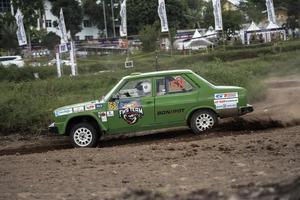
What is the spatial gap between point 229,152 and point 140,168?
1.65m

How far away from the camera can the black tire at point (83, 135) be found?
492 inches

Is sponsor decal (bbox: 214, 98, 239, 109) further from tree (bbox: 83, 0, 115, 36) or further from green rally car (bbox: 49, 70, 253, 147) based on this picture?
tree (bbox: 83, 0, 115, 36)

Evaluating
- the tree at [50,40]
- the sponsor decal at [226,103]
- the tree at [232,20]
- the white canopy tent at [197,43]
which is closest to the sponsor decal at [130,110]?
the sponsor decal at [226,103]

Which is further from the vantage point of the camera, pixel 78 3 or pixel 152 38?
pixel 78 3

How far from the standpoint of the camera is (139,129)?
492 inches

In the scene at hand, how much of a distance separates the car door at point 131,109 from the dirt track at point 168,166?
0.53 m

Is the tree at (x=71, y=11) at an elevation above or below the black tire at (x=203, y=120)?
above

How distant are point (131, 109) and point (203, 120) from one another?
162cm

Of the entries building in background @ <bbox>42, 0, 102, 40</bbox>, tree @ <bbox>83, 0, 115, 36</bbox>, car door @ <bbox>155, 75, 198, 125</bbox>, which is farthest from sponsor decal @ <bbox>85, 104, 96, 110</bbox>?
tree @ <bbox>83, 0, 115, 36</bbox>

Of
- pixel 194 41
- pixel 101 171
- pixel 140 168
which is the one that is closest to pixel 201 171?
pixel 140 168

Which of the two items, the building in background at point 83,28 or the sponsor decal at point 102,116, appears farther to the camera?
the building in background at point 83,28

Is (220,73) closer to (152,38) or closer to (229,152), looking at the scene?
(229,152)

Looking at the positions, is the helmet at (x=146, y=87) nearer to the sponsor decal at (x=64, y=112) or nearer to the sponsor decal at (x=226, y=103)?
the sponsor decal at (x=226, y=103)

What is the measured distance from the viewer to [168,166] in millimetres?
8391
